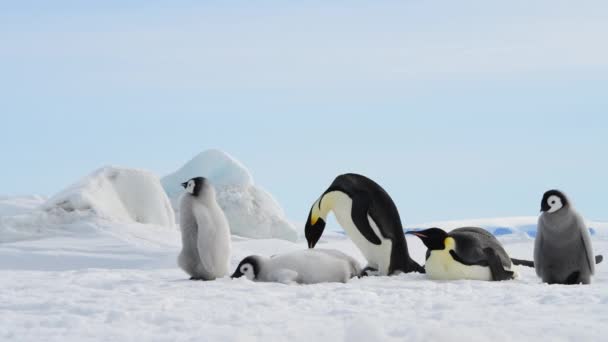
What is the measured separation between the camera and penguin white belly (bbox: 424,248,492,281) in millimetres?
5379

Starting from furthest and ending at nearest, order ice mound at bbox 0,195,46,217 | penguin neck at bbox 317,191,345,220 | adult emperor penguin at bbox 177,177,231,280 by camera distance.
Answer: ice mound at bbox 0,195,46,217 < penguin neck at bbox 317,191,345,220 < adult emperor penguin at bbox 177,177,231,280

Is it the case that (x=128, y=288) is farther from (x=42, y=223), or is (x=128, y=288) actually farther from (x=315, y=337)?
(x=42, y=223)

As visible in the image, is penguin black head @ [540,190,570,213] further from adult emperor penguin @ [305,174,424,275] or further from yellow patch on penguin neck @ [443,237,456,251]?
adult emperor penguin @ [305,174,424,275]

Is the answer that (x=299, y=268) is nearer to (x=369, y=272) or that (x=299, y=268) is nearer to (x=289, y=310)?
(x=369, y=272)

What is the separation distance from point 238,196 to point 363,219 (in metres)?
11.2

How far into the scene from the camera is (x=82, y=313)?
3.49 meters

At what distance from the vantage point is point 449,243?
5.45 meters

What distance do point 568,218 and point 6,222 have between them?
7.85m

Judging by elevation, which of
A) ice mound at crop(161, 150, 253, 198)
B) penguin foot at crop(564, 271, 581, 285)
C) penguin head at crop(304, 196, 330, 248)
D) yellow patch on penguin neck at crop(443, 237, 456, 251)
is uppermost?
ice mound at crop(161, 150, 253, 198)

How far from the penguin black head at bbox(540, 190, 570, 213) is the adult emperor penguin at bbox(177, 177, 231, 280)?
7.56 ft

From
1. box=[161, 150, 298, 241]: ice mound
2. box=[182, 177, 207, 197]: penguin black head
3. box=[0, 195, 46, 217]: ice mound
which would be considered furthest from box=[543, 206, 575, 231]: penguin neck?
box=[161, 150, 298, 241]: ice mound

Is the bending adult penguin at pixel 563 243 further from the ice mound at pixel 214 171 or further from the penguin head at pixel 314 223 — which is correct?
the ice mound at pixel 214 171

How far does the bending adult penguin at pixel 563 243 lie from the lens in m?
5.47

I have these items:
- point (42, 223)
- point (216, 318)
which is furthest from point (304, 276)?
point (42, 223)
